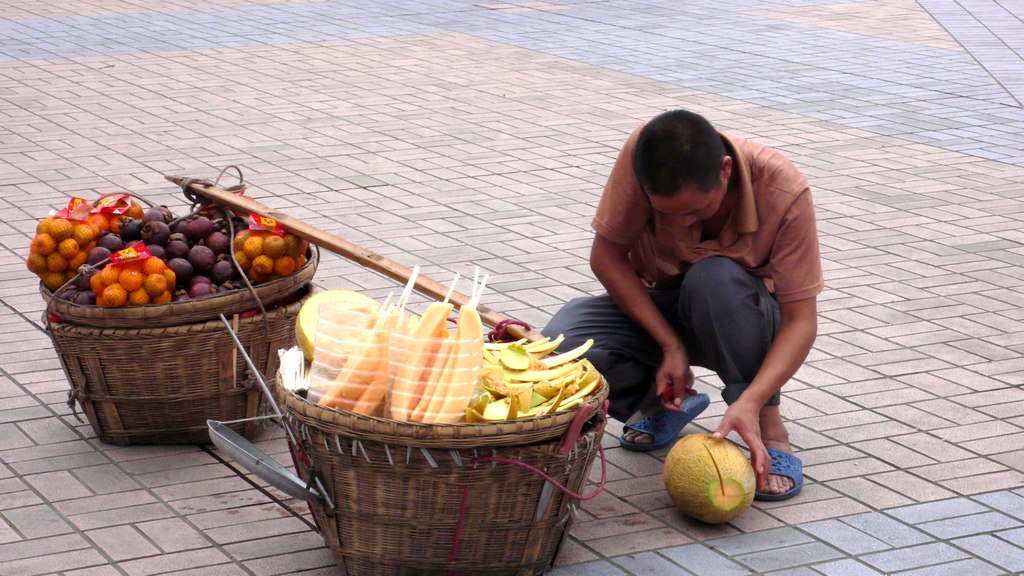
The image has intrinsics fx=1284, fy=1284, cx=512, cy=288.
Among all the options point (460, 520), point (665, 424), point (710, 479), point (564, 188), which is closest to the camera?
point (460, 520)

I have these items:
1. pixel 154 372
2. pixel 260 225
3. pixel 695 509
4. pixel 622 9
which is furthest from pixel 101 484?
pixel 622 9

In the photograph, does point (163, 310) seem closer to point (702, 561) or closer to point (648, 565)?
point (648, 565)

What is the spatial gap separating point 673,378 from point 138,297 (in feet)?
4.75

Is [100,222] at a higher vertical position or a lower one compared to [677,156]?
lower

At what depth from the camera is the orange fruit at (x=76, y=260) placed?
11.7 ft

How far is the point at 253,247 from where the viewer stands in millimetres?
3590

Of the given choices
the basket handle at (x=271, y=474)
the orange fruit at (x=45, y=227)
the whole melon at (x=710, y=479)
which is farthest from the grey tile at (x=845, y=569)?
the orange fruit at (x=45, y=227)

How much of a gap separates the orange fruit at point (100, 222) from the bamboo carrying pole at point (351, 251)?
10.4 inches

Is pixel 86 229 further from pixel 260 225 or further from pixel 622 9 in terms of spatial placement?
pixel 622 9

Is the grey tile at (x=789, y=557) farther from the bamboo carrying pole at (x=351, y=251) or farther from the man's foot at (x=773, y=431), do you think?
the bamboo carrying pole at (x=351, y=251)

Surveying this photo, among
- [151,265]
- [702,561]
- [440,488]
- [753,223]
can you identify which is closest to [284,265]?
[151,265]

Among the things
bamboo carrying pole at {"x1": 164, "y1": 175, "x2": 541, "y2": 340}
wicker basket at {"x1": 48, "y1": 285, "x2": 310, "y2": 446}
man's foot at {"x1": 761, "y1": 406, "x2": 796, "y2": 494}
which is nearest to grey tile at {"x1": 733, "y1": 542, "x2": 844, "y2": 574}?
man's foot at {"x1": 761, "y1": 406, "x2": 796, "y2": 494}

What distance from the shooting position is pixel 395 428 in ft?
8.91

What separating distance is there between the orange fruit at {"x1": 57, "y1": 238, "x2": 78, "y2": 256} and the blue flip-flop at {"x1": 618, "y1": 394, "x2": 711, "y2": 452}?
1652mm
